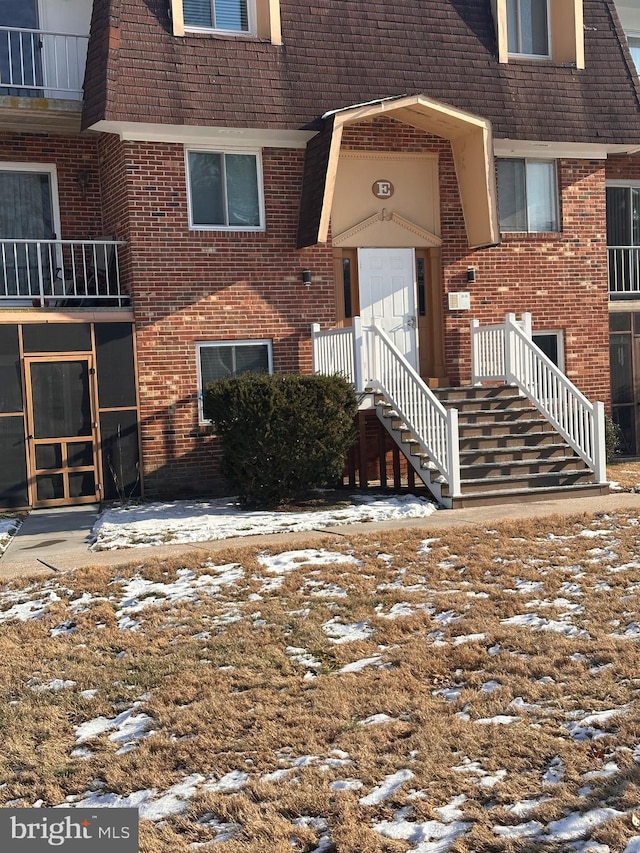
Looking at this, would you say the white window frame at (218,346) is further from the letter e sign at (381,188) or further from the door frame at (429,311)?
the letter e sign at (381,188)

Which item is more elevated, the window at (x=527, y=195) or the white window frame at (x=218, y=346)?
the window at (x=527, y=195)

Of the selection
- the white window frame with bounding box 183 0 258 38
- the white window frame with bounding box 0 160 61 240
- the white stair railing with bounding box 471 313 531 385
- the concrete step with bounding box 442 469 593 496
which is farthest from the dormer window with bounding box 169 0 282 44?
the concrete step with bounding box 442 469 593 496

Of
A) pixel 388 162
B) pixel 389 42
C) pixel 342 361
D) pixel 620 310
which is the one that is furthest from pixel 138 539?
pixel 620 310

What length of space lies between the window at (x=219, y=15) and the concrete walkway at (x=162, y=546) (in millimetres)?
7355

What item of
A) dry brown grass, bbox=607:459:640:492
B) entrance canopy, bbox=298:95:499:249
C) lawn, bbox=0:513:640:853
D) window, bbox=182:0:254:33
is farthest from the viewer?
window, bbox=182:0:254:33

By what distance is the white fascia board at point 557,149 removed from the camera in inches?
618

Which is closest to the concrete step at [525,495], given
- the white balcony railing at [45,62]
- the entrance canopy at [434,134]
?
the entrance canopy at [434,134]

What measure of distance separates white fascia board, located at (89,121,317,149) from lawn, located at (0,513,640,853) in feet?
23.8

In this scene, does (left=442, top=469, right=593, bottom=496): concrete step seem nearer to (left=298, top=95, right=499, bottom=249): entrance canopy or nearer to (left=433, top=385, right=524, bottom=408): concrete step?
(left=433, top=385, right=524, bottom=408): concrete step

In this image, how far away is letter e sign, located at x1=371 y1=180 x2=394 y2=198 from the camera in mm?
15375

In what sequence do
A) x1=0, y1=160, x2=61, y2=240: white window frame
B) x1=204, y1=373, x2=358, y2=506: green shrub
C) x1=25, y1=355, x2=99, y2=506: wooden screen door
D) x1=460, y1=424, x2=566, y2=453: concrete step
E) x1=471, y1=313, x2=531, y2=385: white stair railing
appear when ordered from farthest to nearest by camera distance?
x1=0, y1=160, x2=61, y2=240: white window frame < x1=471, y1=313, x2=531, y2=385: white stair railing < x1=25, y1=355, x2=99, y2=506: wooden screen door < x1=460, y1=424, x2=566, y2=453: concrete step < x1=204, y1=373, x2=358, y2=506: green shrub

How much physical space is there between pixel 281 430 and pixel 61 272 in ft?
16.5

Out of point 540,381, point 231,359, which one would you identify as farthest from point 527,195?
point 231,359

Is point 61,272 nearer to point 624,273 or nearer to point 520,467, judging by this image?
point 520,467
